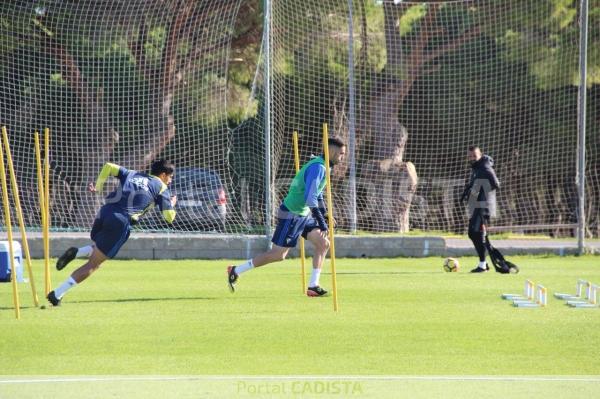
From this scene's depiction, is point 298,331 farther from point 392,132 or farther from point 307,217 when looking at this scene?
point 392,132

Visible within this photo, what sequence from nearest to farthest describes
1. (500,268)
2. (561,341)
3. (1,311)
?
(561,341) < (1,311) < (500,268)

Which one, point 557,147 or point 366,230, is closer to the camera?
point 366,230

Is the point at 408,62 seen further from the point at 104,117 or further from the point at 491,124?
the point at 104,117

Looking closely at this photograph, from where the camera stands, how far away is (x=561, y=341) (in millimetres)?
10969

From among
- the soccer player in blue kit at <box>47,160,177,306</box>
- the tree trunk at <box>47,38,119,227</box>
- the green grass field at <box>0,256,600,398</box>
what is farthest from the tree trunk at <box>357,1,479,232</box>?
the soccer player in blue kit at <box>47,160,177,306</box>

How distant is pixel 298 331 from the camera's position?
1153 centimetres

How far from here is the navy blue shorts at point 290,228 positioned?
14695 millimetres

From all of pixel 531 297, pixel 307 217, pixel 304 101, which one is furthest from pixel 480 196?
pixel 304 101

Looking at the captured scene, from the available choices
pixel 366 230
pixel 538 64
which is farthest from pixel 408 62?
pixel 366 230

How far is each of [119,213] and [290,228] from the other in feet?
7.46

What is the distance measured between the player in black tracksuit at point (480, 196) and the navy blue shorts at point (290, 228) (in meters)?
5.23

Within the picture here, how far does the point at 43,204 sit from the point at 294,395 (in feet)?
23.4

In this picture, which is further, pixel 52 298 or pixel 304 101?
pixel 304 101

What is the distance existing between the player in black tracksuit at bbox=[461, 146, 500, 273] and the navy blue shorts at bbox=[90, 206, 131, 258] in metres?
7.59
